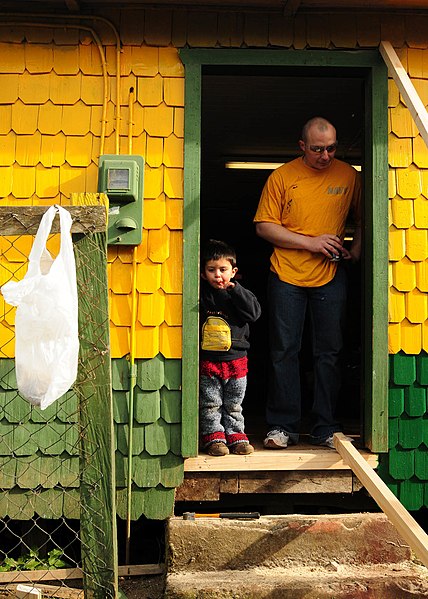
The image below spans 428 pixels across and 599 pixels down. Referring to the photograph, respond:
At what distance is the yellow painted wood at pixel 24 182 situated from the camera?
4.02 metres

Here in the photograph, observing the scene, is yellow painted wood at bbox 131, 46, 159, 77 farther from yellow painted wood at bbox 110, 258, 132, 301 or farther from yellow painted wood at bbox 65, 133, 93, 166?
yellow painted wood at bbox 110, 258, 132, 301

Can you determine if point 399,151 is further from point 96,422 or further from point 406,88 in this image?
point 96,422

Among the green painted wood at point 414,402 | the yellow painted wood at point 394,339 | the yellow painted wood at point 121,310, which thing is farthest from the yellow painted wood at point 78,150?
the green painted wood at point 414,402

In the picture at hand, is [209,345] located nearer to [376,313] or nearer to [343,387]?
[376,313]

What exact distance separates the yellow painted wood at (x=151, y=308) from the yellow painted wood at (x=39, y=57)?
1.34 metres

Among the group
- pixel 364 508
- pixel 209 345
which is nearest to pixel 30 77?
pixel 209 345

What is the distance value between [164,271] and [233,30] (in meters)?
1.37

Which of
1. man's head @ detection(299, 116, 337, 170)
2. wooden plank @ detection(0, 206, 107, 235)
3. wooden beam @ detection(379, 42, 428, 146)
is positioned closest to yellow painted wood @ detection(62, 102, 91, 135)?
man's head @ detection(299, 116, 337, 170)

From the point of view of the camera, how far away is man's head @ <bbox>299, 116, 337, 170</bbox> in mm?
4227

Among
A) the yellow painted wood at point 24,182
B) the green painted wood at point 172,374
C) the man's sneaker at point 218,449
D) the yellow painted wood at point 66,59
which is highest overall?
the yellow painted wood at point 66,59

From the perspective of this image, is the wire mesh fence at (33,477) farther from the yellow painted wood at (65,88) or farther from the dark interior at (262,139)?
the dark interior at (262,139)

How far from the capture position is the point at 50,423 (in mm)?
4004

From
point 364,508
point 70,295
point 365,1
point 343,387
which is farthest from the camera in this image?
point 343,387

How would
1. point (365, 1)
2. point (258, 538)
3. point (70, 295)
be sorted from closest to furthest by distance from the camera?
point (70, 295) → point (258, 538) → point (365, 1)
